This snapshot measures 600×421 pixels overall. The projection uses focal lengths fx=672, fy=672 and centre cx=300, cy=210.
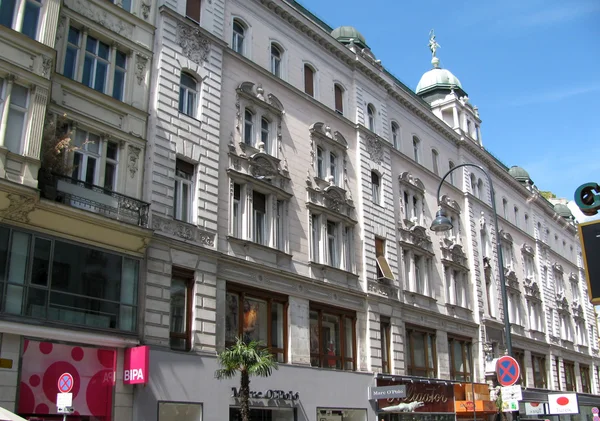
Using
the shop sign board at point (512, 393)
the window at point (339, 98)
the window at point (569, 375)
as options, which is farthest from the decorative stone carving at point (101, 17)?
the window at point (569, 375)

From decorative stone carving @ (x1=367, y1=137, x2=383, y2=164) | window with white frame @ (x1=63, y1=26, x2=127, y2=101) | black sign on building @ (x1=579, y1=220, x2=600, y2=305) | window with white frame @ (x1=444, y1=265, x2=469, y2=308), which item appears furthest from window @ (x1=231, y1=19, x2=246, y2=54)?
black sign on building @ (x1=579, y1=220, x2=600, y2=305)

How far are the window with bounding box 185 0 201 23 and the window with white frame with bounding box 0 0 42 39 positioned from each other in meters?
7.82

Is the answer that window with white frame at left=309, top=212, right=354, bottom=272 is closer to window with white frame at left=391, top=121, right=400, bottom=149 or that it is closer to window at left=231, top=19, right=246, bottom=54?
window at left=231, top=19, right=246, bottom=54

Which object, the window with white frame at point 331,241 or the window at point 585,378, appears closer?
the window with white frame at point 331,241

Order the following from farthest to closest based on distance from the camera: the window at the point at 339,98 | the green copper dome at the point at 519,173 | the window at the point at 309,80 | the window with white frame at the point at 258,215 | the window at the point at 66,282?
1. the green copper dome at the point at 519,173
2. the window at the point at 339,98
3. the window at the point at 309,80
4. the window with white frame at the point at 258,215
5. the window at the point at 66,282

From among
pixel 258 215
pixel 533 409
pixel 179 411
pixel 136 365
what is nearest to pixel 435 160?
pixel 533 409

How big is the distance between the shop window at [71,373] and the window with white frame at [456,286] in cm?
2375

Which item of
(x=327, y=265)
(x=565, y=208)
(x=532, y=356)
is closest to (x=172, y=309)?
(x=327, y=265)

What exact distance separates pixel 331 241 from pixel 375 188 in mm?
5454

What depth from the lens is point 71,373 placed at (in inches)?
746

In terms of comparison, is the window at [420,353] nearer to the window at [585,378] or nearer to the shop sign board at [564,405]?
the shop sign board at [564,405]

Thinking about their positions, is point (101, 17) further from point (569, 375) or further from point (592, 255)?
point (569, 375)

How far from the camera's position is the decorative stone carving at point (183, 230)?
22422 mm

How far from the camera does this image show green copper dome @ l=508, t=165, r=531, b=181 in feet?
194
